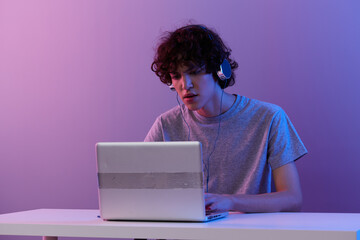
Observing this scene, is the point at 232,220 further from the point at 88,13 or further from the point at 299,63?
the point at 88,13

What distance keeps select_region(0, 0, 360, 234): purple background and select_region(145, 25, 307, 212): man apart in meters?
0.35

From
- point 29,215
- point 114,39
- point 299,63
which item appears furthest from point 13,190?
point 299,63

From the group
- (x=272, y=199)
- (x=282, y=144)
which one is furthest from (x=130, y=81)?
(x=272, y=199)

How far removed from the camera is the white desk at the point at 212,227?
1279 millimetres

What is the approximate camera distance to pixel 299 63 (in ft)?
8.16

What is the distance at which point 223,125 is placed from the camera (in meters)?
2.21

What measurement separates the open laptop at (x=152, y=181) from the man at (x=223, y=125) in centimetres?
65

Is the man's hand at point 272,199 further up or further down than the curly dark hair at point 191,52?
further down

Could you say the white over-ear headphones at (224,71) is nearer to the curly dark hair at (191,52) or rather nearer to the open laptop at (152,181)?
the curly dark hair at (191,52)

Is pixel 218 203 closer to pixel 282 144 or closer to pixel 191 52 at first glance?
pixel 282 144

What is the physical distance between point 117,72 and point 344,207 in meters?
1.29

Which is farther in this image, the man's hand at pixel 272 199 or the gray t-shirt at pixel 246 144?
the gray t-shirt at pixel 246 144

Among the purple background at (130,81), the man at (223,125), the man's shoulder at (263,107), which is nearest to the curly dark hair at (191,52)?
the man at (223,125)

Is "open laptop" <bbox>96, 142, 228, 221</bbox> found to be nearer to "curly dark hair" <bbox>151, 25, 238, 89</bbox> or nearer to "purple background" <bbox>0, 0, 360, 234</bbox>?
"curly dark hair" <bbox>151, 25, 238, 89</bbox>
